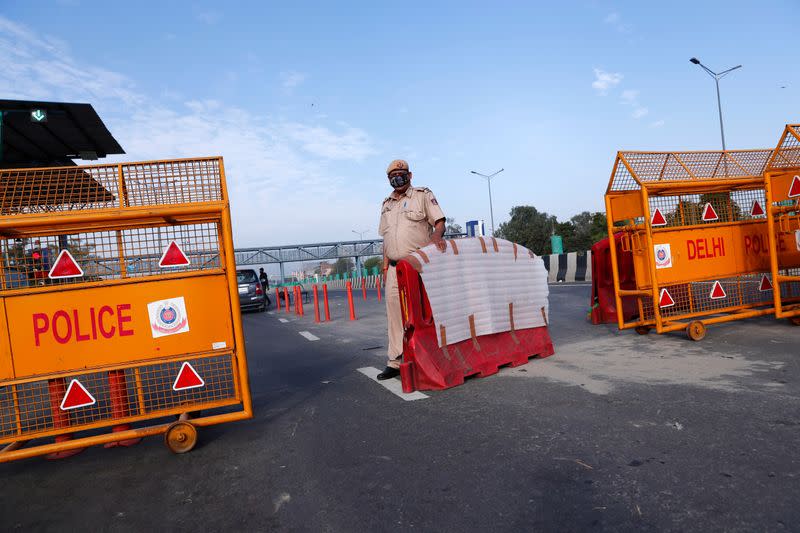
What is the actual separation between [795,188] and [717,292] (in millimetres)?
1421

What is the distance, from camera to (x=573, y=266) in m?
20.5

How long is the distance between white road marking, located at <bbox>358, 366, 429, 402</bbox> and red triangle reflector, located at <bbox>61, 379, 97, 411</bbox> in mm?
2254

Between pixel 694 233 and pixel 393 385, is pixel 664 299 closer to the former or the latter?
pixel 694 233

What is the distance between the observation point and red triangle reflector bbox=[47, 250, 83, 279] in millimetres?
3541

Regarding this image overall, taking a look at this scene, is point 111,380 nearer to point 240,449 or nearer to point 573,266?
point 240,449

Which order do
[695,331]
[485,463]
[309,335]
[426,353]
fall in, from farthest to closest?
[309,335] < [695,331] < [426,353] < [485,463]

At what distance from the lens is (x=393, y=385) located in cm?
491

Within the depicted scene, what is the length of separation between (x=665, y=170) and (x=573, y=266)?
14.7 metres

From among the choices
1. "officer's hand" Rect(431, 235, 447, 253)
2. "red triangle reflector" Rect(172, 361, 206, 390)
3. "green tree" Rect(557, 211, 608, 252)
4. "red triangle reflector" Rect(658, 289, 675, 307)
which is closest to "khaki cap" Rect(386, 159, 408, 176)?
"officer's hand" Rect(431, 235, 447, 253)

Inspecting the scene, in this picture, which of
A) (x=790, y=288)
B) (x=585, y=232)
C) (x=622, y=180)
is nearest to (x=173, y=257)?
(x=622, y=180)

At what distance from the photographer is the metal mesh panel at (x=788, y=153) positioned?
615 cm

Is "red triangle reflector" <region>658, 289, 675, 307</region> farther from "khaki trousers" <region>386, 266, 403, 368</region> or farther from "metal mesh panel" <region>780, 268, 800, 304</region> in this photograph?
"khaki trousers" <region>386, 266, 403, 368</region>

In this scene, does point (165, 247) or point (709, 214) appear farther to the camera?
point (709, 214)

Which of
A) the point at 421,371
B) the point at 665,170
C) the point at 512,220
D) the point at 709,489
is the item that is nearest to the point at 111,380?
the point at 421,371
